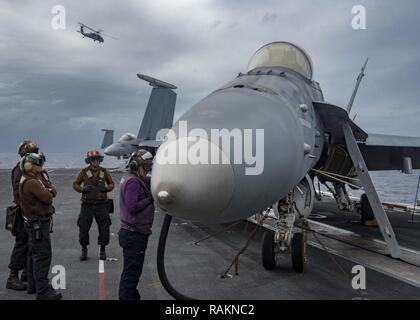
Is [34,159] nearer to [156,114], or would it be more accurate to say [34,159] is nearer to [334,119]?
[334,119]

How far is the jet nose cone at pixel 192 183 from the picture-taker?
12.1 ft

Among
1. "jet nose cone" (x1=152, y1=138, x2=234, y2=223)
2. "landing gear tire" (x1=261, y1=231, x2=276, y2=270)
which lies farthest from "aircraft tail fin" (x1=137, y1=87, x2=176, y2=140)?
"jet nose cone" (x1=152, y1=138, x2=234, y2=223)

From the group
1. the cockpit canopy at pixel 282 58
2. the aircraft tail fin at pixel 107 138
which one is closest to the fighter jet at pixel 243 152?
the cockpit canopy at pixel 282 58

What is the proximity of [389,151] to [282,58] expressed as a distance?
6946 mm

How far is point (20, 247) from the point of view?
6.57 meters

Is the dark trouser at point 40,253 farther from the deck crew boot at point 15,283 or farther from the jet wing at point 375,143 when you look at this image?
the jet wing at point 375,143

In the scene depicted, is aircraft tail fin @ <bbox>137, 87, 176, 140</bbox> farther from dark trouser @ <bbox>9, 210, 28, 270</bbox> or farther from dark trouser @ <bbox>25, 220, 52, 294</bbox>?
dark trouser @ <bbox>25, 220, 52, 294</bbox>

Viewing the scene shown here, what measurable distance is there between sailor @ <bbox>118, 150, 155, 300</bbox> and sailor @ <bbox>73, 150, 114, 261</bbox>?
311 centimetres

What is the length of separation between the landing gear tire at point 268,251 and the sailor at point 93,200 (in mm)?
3231

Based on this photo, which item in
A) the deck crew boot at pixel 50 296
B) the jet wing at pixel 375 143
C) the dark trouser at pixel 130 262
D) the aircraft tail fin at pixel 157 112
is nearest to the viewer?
the dark trouser at pixel 130 262

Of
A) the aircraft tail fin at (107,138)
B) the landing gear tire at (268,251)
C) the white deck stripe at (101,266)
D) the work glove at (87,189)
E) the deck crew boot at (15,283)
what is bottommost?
the white deck stripe at (101,266)

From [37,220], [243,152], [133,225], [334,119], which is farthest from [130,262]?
[334,119]

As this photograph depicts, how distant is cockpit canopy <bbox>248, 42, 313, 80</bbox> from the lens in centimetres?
788
